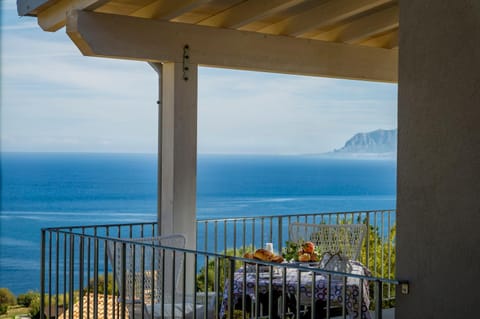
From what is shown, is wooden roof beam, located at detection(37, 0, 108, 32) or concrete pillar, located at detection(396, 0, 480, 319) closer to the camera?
concrete pillar, located at detection(396, 0, 480, 319)

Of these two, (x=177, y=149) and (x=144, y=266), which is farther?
(x=177, y=149)

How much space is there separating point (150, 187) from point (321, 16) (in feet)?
97.1

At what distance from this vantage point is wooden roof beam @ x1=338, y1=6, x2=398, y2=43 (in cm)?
739

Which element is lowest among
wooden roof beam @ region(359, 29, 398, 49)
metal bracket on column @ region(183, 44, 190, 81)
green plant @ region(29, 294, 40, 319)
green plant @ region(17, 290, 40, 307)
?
green plant @ region(17, 290, 40, 307)

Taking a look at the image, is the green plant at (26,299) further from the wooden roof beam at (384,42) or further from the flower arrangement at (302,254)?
the flower arrangement at (302,254)

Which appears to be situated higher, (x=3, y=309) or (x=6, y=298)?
(x=3, y=309)

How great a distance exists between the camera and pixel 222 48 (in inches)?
283

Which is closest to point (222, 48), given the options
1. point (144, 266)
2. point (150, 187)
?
point (144, 266)

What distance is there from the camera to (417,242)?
3.78 meters

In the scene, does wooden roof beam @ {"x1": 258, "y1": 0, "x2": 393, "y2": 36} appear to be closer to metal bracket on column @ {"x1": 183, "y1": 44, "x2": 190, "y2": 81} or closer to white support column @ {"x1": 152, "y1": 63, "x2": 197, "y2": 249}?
metal bracket on column @ {"x1": 183, "y1": 44, "x2": 190, "y2": 81}

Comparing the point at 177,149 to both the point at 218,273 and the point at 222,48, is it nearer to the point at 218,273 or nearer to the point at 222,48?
the point at 222,48

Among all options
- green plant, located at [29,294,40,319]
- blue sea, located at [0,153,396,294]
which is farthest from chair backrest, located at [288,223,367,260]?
blue sea, located at [0,153,396,294]

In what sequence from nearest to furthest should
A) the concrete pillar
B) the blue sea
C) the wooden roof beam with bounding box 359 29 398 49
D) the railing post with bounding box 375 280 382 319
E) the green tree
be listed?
the concrete pillar, the railing post with bounding box 375 280 382 319, the wooden roof beam with bounding box 359 29 398 49, the green tree, the blue sea

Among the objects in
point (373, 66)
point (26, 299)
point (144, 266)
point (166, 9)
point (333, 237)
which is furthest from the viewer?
point (26, 299)
